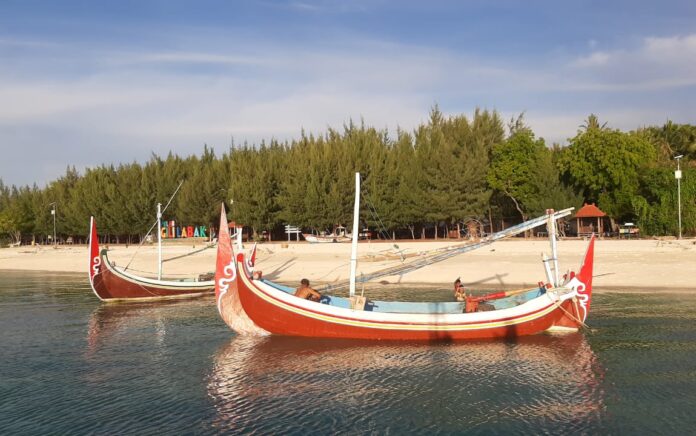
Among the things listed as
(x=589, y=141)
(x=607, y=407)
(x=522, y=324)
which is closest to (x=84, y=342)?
(x=522, y=324)

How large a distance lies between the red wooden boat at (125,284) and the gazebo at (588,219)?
3841 centimetres

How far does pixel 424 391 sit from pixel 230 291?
28.3ft

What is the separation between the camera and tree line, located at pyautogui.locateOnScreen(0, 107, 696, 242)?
57.2 metres

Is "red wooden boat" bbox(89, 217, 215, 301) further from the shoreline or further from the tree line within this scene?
the tree line

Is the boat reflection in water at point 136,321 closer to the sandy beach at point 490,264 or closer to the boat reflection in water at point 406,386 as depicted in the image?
the boat reflection in water at point 406,386

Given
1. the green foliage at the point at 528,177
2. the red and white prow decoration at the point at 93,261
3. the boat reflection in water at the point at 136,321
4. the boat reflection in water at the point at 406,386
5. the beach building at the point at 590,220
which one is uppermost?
the green foliage at the point at 528,177

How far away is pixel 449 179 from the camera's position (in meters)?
60.0

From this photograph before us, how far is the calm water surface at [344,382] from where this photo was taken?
12.7 metres

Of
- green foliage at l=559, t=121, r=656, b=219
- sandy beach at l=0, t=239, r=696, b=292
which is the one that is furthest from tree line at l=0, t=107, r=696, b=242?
sandy beach at l=0, t=239, r=696, b=292

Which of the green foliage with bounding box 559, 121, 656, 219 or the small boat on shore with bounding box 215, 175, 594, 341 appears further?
the green foliage with bounding box 559, 121, 656, 219

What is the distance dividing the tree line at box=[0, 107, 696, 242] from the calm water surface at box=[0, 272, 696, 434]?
36.4m

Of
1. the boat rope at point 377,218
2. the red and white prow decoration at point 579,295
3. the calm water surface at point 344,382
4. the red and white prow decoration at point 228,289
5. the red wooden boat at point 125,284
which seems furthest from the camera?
the boat rope at point 377,218

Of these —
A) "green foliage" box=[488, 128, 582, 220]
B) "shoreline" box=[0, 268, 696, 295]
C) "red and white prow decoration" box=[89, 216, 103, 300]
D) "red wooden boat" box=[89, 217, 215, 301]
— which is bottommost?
"shoreline" box=[0, 268, 696, 295]

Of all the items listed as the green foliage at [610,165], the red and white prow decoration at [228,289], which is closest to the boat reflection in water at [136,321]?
the red and white prow decoration at [228,289]
